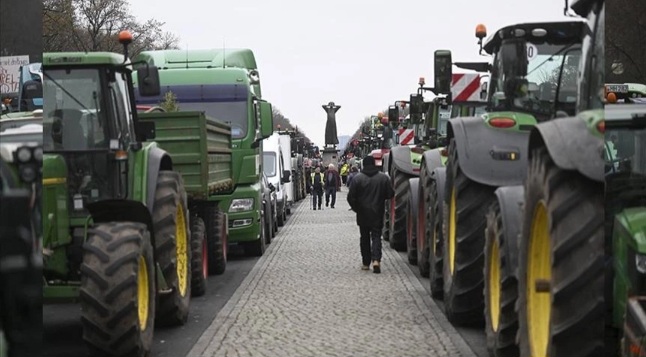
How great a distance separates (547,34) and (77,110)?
164 inches

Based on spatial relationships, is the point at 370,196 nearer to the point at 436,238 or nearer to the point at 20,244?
the point at 436,238

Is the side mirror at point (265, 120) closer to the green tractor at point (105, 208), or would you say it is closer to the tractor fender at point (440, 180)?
the tractor fender at point (440, 180)

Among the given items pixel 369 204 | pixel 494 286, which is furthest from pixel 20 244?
pixel 369 204

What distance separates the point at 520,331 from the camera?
234 inches

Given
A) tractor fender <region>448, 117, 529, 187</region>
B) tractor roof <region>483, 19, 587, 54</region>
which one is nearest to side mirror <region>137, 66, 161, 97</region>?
tractor fender <region>448, 117, 529, 187</region>

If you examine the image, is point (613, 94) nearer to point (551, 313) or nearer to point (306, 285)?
point (551, 313)

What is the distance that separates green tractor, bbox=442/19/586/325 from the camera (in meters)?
5.70

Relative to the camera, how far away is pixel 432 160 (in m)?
14.2

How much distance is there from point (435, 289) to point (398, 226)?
6592 mm

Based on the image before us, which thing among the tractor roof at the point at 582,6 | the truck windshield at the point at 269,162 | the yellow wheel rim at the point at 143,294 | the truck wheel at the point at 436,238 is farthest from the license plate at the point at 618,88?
the truck windshield at the point at 269,162

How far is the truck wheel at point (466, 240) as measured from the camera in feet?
32.3

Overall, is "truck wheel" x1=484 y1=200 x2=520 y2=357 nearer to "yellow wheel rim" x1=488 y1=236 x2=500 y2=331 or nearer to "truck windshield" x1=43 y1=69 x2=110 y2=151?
"yellow wheel rim" x1=488 y1=236 x2=500 y2=331

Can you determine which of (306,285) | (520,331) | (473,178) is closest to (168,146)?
(306,285)

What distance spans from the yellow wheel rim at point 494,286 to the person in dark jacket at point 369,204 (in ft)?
27.6
